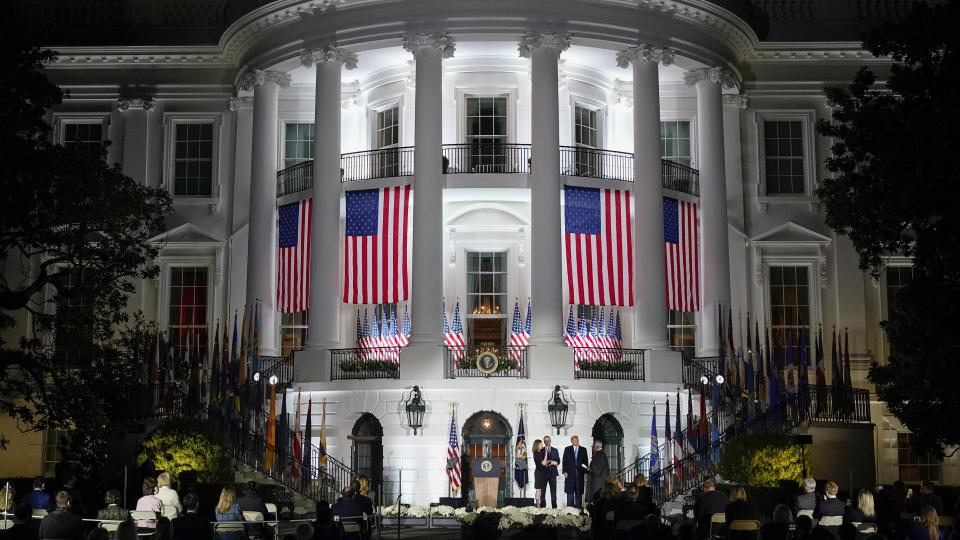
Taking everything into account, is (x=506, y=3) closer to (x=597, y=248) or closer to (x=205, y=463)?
(x=597, y=248)

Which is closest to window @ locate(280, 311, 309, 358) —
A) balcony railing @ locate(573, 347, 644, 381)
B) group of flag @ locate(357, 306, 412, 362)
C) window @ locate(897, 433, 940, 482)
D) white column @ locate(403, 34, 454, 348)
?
group of flag @ locate(357, 306, 412, 362)

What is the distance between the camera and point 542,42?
33.4m

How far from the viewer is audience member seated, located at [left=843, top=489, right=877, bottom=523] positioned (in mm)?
17781

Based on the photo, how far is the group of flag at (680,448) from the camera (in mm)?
29516

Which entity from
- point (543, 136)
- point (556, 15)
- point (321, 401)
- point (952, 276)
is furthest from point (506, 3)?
point (952, 276)

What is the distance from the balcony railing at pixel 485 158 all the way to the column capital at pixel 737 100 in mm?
6887

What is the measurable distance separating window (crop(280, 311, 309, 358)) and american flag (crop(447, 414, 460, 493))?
8539 mm

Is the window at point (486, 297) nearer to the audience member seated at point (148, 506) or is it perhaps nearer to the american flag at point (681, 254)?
the american flag at point (681, 254)

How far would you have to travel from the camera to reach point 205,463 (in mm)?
27641

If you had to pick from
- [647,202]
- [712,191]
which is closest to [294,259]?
[647,202]

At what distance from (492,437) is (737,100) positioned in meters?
13.6

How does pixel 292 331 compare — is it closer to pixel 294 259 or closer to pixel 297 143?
pixel 294 259

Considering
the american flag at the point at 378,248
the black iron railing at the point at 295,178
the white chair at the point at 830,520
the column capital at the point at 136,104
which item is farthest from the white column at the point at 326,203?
the white chair at the point at 830,520

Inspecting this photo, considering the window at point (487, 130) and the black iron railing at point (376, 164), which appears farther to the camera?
the window at point (487, 130)
